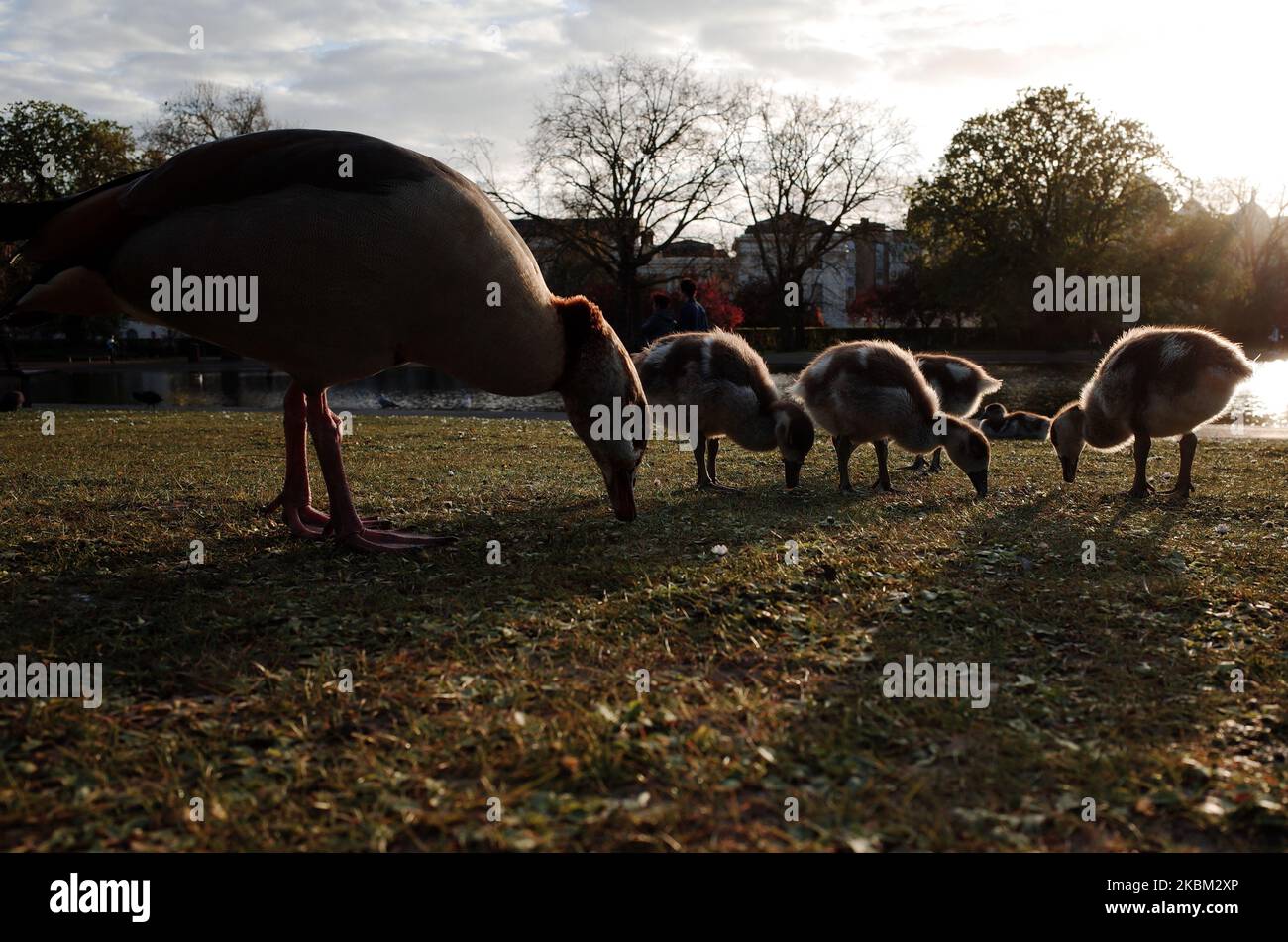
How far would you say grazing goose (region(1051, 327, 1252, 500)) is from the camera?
9.55 meters

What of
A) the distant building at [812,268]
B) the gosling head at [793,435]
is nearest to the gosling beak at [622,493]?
the gosling head at [793,435]

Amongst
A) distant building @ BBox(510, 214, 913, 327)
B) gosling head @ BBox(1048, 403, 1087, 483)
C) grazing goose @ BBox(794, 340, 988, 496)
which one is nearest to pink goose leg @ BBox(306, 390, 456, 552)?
grazing goose @ BBox(794, 340, 988, 496)

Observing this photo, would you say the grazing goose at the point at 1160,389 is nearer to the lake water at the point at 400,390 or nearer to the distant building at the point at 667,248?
the lake water at the point at 400,390

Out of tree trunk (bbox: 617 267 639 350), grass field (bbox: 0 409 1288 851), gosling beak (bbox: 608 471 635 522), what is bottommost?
grass field (bbox: 0 409 1288 851)

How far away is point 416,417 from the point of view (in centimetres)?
2205

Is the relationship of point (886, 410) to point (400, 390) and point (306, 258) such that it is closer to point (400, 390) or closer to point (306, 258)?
point (306, 258)

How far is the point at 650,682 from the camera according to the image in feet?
14.4

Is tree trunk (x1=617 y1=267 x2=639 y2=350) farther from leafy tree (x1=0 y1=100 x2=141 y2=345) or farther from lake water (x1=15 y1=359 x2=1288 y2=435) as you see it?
leafy tree (x1=0 y1=100 x2=141 y2=345)

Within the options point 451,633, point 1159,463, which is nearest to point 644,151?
point 1159,463

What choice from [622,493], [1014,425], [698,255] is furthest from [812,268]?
[622,493]

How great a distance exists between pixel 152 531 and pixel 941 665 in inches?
252

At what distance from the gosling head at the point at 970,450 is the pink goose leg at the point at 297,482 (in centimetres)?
655

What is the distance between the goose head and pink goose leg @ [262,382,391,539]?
6.78 feet
